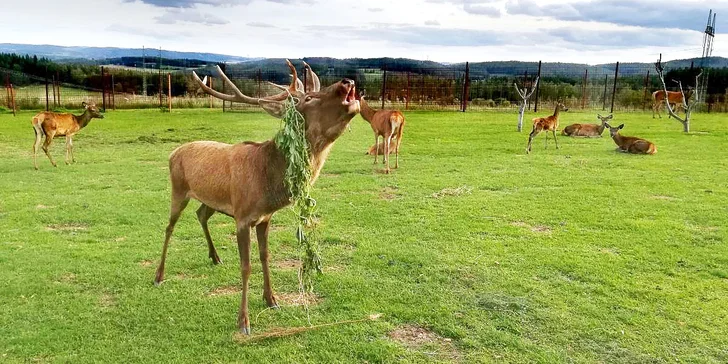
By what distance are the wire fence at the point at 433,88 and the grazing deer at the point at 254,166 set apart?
22.9 m

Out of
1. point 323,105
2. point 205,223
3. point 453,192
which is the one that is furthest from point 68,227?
point 453,192

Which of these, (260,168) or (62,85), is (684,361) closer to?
(260,168)

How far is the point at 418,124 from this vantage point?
20.9 m

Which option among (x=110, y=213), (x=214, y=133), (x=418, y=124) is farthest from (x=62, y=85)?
(x=110, y=213)

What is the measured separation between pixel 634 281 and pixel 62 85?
109 ft

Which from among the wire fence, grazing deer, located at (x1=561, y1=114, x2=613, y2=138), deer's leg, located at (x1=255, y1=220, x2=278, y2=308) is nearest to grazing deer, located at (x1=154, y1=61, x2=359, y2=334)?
deer's leg, located at (x1=255, y1=220, x2=278, y2=308)

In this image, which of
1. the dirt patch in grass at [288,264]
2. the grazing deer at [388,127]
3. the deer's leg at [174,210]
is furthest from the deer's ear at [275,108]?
the grazing deer at [388,127]

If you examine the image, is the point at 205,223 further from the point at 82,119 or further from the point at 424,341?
A: the point at 82,119

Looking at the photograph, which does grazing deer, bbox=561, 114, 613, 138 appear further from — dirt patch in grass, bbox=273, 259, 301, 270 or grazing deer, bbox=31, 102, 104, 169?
grazing deer, bbox=31, 102, 104, 169

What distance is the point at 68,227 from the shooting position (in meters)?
7.16

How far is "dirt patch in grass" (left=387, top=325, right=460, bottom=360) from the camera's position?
4094 mm

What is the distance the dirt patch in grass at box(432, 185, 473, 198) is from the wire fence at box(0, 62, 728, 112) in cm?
1843

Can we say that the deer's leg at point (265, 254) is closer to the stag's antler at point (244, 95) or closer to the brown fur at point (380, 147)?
the stag's antler at point (244, 95)

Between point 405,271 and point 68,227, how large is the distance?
14.8 ft
